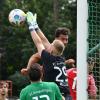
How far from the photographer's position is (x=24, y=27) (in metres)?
38.7

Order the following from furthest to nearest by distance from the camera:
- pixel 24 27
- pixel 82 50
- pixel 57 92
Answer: pixel 24 27 < pixel 82 50 < pixel 57 92

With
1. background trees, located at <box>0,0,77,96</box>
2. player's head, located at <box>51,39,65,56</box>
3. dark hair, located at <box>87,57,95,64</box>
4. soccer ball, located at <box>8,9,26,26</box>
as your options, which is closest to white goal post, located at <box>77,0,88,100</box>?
dark hair, located at <box>87,57,95,64</box>

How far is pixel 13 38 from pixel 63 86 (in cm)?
3225

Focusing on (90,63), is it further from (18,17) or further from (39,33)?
(18,17)

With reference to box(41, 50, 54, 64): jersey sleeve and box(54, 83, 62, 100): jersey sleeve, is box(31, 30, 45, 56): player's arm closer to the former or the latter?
box(41, 50, 54, 64): jersey sleeve

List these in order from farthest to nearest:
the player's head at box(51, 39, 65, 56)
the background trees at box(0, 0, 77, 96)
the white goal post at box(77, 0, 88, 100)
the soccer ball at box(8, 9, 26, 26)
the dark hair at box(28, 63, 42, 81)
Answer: the background trees at box(0, 0, 77, 96) < the soccer ball at box(8, 9, 26, 26) < the player's head at box(51, 39, 65, 56) < the white goal post at box(77, 0, 88, 100) < the dark hair at box(28, 63, 42, 81)

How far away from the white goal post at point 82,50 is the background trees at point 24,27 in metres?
29.9

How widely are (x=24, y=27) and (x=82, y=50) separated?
31.5 meters

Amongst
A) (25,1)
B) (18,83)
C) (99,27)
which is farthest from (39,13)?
(99,27)

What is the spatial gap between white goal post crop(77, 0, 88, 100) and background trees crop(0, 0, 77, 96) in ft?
98.1

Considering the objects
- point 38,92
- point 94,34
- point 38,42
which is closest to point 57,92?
point 38,92

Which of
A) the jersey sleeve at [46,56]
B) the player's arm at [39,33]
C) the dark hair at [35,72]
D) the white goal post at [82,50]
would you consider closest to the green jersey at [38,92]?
the dark hair at [35,72]

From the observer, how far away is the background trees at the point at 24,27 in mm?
38319

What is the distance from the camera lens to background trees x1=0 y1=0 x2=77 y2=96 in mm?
38319
